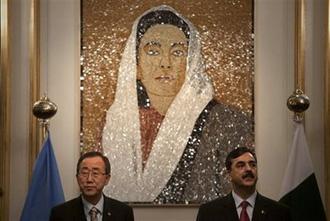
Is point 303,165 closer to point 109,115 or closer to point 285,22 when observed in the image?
point 285,22

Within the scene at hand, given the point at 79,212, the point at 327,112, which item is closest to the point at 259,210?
the point at 79,212

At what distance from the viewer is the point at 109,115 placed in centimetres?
467

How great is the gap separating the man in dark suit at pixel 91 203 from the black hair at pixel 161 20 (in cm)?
134

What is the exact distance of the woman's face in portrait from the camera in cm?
470

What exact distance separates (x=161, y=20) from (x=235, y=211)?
5.52 ft

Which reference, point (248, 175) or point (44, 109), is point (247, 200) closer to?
point (248, 175)

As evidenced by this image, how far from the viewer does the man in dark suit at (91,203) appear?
3600mm

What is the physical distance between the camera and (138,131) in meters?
4.67

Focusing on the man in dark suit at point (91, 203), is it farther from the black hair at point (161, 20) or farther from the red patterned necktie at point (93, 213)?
the black hair at point (161, 20)

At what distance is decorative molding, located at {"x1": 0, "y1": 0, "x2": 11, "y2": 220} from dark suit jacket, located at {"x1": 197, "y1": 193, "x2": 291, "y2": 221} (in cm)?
151

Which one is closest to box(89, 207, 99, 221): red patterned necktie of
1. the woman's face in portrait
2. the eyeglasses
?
the eyeglasses

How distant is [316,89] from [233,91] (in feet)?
1.81

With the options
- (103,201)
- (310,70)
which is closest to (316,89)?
(310,70)

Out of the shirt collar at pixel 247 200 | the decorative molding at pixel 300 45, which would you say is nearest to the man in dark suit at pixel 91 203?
the shirt collar at pixel 247 200
